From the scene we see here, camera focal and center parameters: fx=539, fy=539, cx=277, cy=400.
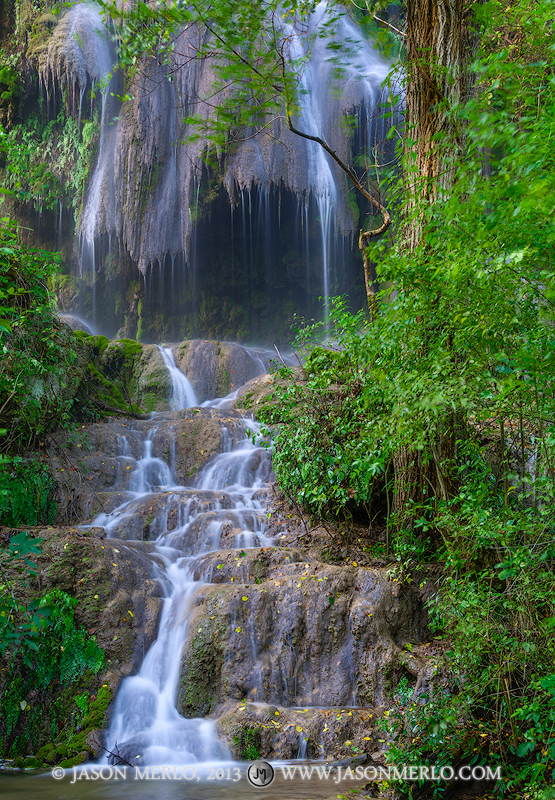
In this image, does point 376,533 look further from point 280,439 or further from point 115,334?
point 115,334

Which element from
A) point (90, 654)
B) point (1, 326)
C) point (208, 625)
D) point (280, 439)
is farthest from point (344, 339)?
point (90, 654)

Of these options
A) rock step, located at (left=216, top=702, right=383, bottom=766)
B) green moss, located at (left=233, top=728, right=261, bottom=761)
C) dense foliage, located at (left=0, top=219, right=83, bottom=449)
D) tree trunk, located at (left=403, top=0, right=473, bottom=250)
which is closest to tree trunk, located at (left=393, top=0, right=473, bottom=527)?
tree trunk, located at (left=403, top=0, right=473, bottom=250)

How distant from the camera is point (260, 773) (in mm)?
4023

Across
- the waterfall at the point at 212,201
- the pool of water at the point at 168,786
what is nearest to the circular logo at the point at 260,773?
the pool of water at the point at 168,786

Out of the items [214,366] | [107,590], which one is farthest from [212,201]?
[107,590]

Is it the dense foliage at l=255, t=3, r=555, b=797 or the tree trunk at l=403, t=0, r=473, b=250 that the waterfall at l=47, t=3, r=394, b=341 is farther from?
the dense foliage at l=255, t=3, r=555, b=797

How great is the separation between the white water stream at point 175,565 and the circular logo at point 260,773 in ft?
0.93

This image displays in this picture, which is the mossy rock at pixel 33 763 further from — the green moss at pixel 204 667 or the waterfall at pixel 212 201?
the waterfall at pixel 212 201

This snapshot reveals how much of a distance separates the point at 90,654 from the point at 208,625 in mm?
1112

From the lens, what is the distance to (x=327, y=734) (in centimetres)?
427

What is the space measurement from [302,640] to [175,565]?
77.3 inches

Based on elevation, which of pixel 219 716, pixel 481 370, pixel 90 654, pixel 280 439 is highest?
pixel 481 370

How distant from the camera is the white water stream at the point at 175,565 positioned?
4.42 metres

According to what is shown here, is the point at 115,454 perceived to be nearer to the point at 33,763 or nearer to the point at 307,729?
the point at 33,763
